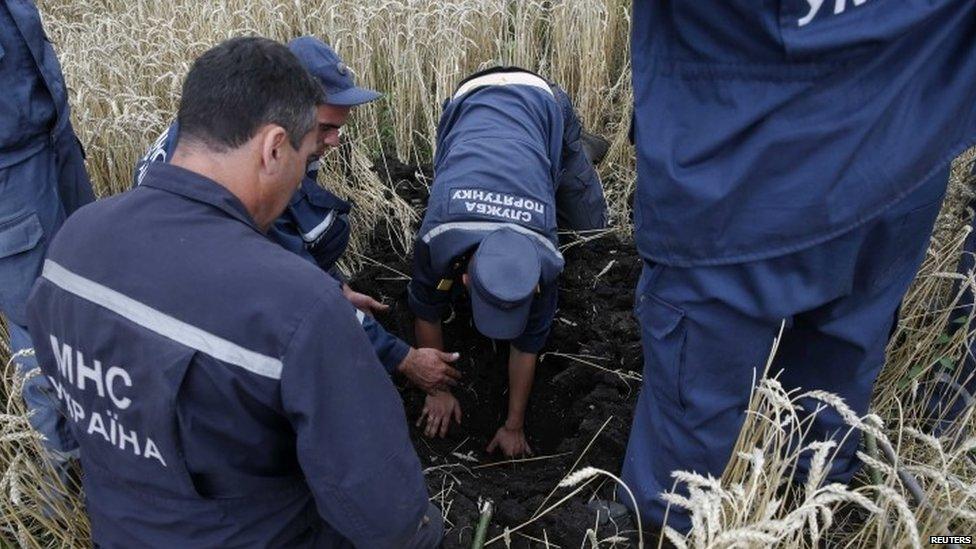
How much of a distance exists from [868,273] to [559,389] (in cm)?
141

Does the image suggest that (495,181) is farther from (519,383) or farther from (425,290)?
(519,383)

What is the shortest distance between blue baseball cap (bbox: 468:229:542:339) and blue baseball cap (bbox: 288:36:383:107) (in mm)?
670

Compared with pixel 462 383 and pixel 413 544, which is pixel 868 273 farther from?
pixel 462 383

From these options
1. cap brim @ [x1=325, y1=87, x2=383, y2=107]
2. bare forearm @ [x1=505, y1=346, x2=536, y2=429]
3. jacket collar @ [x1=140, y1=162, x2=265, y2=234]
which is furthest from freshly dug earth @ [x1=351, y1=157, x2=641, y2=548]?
jacket collar @ [x1=140, y1=162, x2=265, y2=234]

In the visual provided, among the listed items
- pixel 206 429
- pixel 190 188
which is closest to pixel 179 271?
pixel 190 188

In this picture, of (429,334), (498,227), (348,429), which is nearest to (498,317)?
(498,227)

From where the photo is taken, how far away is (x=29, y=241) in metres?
2.25

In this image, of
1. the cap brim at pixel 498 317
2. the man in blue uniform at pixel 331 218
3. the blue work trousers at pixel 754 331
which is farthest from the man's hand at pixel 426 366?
the blue work trousers at pixel 754 331

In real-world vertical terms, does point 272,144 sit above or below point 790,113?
below

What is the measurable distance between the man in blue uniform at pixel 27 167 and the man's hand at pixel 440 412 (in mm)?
1119

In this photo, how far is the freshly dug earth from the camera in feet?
7.37

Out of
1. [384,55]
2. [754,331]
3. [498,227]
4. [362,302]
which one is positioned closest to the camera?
[754,331]

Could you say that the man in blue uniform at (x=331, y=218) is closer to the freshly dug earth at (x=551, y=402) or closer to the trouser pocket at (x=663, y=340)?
the freshly dug earth at (x=551, y=402)

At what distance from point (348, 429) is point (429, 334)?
1.38 meters
